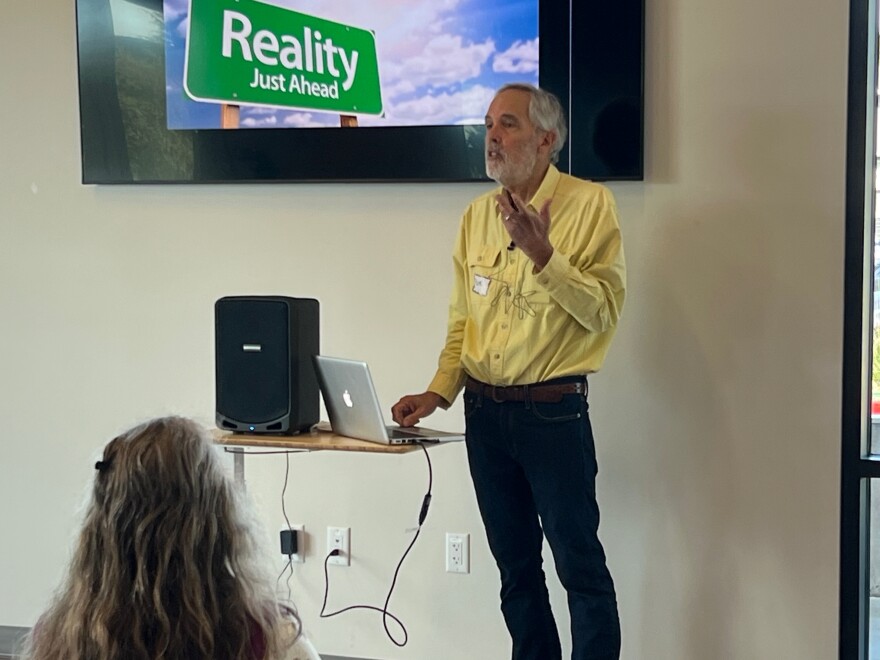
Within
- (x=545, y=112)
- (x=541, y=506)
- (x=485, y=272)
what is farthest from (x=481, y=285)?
(x=541, y=506)

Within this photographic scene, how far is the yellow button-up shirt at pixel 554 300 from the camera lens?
221cm

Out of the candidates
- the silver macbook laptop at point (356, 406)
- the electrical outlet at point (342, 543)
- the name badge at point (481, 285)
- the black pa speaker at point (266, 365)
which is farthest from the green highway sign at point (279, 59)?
the electrical outlet at point (342, 543)

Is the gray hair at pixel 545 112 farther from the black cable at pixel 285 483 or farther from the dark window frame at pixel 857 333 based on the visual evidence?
the black cable at pixel 285 483

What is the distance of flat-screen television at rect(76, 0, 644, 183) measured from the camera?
101 inches

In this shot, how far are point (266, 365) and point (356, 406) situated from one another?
263 mm

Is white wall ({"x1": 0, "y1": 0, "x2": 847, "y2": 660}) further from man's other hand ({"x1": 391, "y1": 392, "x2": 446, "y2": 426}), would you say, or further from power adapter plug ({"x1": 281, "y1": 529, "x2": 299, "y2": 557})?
man's other hand ({"x1": 391, "y1": 392, "x2": 446, "y2": 426})

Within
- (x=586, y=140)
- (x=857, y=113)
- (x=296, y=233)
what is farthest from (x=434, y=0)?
(x=857, y=113)

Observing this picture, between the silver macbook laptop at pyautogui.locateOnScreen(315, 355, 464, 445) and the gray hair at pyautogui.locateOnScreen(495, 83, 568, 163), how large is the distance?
0.76 meters

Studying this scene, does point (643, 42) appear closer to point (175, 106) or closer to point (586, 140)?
point (586, 140)

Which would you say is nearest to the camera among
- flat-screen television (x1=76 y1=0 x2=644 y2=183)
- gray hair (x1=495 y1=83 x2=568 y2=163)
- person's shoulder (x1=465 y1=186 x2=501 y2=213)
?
gray hair (x1=495 y1=83 x2=568 y2=163)

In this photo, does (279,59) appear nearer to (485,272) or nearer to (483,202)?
(483,202)

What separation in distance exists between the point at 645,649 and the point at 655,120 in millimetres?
1462

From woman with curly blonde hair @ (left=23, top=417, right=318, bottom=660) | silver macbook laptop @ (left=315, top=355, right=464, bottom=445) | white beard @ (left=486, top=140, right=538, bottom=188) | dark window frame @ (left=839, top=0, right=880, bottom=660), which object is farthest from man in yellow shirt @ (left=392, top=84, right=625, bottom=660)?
woman with curly blonde hair @ (left=23, top=417, right=318, bottom=660)

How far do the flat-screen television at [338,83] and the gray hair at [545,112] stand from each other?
0.23m
